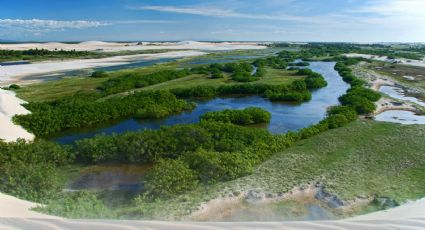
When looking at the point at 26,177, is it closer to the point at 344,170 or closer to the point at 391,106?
the point at 344,170

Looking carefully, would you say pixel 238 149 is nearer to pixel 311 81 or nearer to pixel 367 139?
pixel 367 139

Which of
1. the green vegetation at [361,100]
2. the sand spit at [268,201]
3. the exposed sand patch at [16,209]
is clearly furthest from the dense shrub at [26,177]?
the green vegetation at [361,100]

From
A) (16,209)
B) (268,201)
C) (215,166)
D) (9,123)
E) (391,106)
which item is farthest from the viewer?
(391,106)

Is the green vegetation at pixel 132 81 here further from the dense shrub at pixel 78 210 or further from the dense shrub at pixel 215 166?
the dense shrub at pixel 78 210

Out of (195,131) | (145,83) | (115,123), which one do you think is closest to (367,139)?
(195,131)

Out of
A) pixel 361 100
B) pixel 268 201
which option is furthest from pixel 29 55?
pixel 268 201

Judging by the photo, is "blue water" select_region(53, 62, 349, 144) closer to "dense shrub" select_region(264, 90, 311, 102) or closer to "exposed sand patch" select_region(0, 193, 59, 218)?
"dense shrub" select_region(264, 90, 311, 102)
